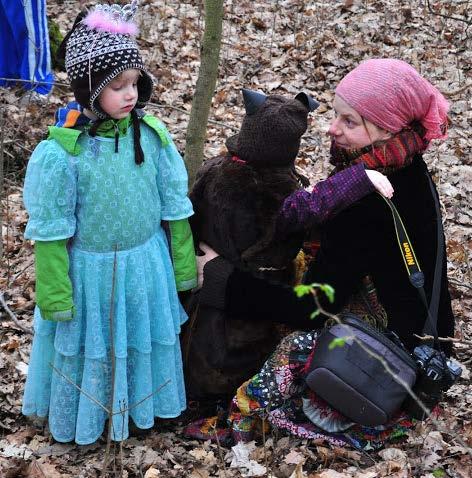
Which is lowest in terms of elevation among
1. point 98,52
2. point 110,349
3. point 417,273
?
point 110,349

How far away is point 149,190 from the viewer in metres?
3.27

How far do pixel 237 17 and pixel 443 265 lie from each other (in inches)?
282

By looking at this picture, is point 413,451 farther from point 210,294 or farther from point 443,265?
point 210,294

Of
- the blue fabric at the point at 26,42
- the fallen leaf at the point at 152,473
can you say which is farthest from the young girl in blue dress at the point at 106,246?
the blue fabric at the point at 26,42

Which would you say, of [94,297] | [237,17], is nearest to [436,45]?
[237,17]

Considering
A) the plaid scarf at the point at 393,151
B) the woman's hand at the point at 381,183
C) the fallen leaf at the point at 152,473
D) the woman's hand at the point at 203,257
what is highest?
the plaid scarf at the point at 393,151

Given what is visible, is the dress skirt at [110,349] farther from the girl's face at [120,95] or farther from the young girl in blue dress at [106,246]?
the girl's face at [120,95]

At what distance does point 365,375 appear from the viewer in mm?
3113

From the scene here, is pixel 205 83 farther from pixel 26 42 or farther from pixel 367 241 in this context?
pixel 26 42

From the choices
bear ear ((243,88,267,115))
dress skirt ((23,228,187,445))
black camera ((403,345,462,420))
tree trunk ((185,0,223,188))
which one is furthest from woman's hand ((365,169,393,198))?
tree trunk ((185,0,223,188))

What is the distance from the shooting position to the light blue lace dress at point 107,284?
308cm

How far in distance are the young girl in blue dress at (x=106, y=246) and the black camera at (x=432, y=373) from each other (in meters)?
1.20

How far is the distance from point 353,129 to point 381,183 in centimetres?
33

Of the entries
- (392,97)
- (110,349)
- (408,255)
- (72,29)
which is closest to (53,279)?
(110,349)
